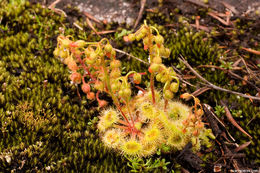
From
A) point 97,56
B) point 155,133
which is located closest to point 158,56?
point 97,56

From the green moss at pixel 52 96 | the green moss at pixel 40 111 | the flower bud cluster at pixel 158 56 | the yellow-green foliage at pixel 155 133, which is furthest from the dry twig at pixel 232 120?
the green moss at pixel 40 111

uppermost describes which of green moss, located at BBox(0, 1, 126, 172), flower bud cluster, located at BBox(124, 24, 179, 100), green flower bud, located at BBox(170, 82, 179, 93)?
flower bud cluster, located at BBox(124, 24, 179, 100)

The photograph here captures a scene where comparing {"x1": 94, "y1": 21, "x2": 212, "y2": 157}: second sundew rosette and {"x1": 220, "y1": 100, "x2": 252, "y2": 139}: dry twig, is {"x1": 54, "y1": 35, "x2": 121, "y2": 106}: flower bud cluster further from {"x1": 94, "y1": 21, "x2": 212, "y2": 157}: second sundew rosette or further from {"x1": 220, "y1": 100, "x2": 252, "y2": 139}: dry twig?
{"x1": 220, "y1": 100, "x2": 252, "y2": 139}: dry twig

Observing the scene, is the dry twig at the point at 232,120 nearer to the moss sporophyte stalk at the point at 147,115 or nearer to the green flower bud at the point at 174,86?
the moss sporophyte stalk at the point at 147,115

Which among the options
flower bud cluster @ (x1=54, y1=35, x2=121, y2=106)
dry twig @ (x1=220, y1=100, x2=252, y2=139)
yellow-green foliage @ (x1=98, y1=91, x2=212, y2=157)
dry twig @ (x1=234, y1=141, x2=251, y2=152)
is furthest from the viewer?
dry twig @ (x1=220, y1=100, x2=252, y2=139)

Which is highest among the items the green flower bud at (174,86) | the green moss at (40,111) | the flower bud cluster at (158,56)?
the flower bud cluster at (158,56)

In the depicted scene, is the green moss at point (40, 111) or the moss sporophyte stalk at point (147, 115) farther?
the green moss at point (40, 111)

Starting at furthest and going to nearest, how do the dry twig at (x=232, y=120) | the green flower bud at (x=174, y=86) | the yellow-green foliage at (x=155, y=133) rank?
the dry twig at (x=232, y=120) → the yellow-green foliage at (x=155, y=133) → the green flower bud at (x=174, y=86)

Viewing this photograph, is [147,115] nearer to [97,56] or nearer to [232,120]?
[97,56]

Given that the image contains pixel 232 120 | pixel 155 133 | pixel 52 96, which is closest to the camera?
pixel 155 133

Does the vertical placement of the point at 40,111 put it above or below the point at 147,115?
below

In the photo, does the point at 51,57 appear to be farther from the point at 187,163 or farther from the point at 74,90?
the point at 187,163

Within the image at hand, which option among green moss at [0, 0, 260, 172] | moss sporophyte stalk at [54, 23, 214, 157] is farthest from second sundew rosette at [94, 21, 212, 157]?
green moss at [0, 0, 260, 172]
